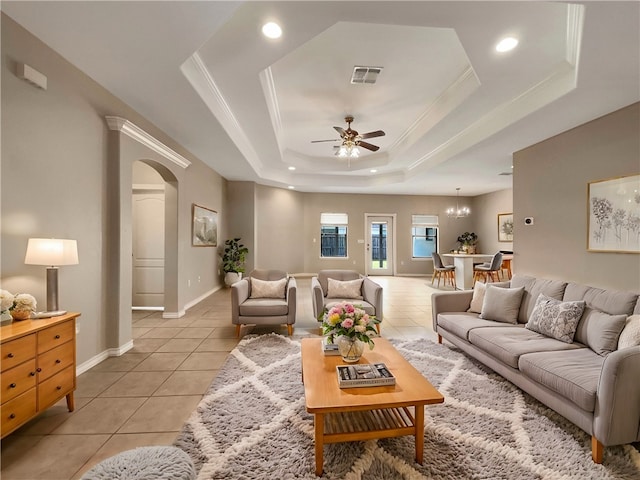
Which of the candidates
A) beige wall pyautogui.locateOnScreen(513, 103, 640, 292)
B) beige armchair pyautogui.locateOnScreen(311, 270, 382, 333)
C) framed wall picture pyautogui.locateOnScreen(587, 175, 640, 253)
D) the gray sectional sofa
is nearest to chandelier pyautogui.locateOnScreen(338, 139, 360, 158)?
beige armchair pyautogui.locateOnScreen(311, 270, 382, 333)

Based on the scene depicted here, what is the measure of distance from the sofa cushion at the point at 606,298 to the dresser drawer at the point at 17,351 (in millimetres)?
4321

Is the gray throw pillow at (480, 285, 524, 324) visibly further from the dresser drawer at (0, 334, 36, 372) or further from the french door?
the french door

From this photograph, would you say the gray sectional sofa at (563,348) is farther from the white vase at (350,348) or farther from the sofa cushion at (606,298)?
the white vase at (350,348)

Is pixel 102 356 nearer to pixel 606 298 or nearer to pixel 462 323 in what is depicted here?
pixel 462 323

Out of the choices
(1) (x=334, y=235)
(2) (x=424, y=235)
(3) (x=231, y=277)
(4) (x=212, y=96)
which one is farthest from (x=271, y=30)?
(2) (x=424, y=235)

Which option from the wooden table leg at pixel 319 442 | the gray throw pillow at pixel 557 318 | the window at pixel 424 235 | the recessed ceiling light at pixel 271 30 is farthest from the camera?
the window at pixel 424 235

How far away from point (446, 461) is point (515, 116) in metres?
3.66

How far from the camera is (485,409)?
2.25 m

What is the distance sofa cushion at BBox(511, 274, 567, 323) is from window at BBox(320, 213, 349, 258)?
22.3 ft

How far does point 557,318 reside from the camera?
2666 mm

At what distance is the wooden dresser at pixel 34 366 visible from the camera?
1670mm

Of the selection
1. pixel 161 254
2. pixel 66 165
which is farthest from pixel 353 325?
pixel 161 254

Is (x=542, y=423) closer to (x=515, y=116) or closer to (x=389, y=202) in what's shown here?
(x=515, y=116)

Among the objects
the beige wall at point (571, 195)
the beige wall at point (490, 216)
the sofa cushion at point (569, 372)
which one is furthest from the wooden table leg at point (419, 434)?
the beige wall at point (490, 216)
